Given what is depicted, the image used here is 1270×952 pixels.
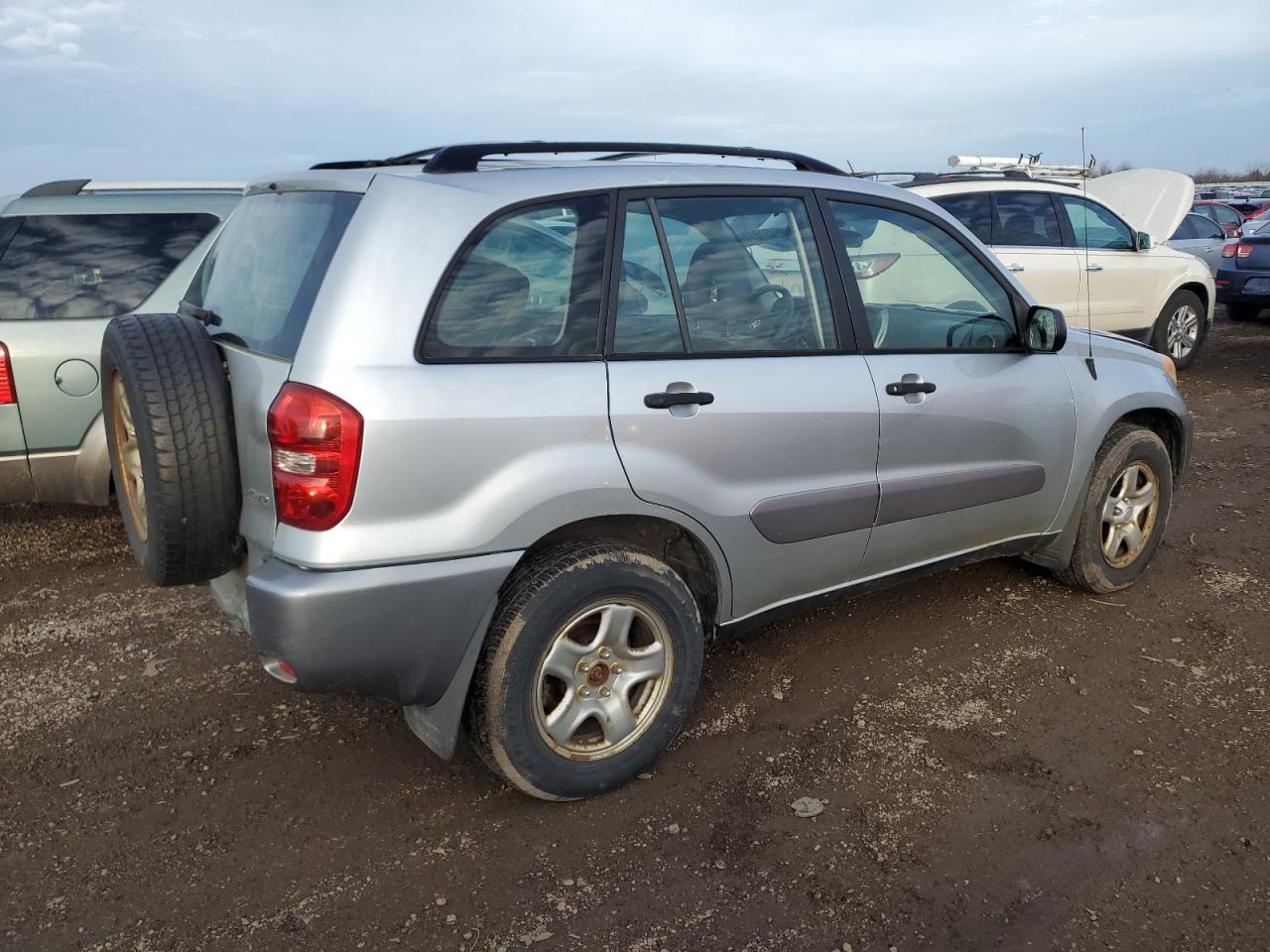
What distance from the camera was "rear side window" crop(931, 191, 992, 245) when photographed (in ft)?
27.5

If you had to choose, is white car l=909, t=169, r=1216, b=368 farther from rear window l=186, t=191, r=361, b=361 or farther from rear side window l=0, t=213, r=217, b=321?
rear window l=186, t=191, r=361, b=361

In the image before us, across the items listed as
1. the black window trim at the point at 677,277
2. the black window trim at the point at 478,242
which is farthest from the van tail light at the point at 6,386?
the black window trim at the point at 677,277

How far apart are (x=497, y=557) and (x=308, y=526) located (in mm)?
476

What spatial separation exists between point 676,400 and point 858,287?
0.92m

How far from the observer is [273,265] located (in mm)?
2945

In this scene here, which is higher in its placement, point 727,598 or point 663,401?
point 663,401

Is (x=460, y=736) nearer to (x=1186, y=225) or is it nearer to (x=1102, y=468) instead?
(x=1102, y=468)

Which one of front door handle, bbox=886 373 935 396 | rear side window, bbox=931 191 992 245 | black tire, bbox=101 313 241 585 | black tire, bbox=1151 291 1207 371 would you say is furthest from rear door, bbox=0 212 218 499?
black tire, bbox=1151 291 1207 371

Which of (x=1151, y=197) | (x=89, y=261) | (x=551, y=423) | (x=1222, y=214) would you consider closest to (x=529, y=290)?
(x=551, y=423)

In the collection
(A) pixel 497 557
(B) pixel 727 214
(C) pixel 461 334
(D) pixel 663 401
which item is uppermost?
(B) pixel 727 214

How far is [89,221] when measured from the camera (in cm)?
499

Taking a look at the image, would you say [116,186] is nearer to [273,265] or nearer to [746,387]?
[273,265]

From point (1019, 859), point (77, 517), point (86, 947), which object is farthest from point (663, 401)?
point (77, 517)

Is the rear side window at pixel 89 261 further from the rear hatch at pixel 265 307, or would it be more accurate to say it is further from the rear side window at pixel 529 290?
the rear side window at pixel 529 290
